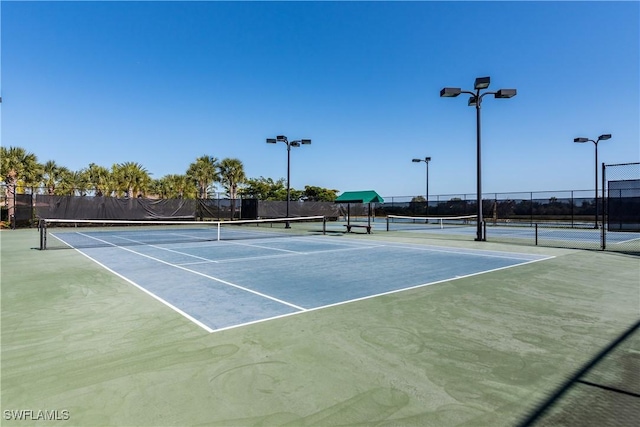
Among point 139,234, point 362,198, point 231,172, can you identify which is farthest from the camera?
point 231,172

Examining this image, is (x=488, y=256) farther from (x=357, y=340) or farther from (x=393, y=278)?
(x=357, y=340)

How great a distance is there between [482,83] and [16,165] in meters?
43.5

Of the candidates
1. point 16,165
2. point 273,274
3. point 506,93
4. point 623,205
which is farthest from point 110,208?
point 623,205

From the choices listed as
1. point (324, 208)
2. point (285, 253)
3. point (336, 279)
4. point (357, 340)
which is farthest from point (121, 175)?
point (357, 340)

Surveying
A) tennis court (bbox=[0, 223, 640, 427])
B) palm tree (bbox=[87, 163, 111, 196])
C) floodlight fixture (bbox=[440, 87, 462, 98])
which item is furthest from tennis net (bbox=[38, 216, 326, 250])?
palm tree (bbox=[87, 163, 111, 196])

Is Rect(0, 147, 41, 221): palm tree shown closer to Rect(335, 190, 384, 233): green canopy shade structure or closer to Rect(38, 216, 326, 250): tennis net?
Rect(38, 216, 326, 250): tennis net

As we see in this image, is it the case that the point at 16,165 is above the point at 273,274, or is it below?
above

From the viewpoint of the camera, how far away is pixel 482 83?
1455cm

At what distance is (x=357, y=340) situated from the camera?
3.97 m

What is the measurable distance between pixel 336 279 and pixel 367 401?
4663 mm

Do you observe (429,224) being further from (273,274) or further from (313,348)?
(313,348)

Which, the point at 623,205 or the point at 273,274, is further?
the point at 623,205

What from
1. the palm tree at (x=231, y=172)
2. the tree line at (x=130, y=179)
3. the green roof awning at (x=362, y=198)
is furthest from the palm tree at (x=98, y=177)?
the green roof awning at (x=362, y=198)

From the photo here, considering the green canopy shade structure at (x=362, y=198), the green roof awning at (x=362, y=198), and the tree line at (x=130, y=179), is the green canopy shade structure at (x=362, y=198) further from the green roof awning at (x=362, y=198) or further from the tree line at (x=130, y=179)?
the tree line at (x=130, y=179)
